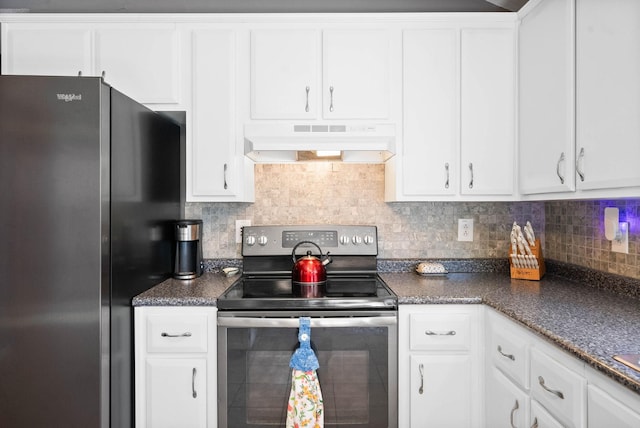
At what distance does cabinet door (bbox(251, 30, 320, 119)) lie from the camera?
222 cm

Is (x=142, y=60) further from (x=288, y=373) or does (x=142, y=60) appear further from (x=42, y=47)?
(x=288, y=373)

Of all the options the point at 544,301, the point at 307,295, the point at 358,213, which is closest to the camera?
the point at 544,301

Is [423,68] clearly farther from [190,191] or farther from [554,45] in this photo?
[190,191]

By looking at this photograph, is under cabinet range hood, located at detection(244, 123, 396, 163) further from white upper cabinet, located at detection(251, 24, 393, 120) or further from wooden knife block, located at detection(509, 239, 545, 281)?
wooden knife block, located at detection(509, 239, 545, 281)

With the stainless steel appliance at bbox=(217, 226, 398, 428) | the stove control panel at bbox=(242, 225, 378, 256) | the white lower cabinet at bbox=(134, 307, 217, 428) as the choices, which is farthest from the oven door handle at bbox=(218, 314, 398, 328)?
the stove control panel at bbox=(242, 225, 378, 256)

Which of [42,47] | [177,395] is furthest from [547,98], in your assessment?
[42,47]

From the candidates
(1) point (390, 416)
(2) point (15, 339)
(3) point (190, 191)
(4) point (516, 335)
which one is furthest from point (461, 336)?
(2) point (15, 339)

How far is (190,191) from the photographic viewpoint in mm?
2232

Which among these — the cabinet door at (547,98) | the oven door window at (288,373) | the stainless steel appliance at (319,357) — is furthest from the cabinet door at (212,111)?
the cabinet door at (547,98)

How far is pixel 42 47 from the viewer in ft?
7.25

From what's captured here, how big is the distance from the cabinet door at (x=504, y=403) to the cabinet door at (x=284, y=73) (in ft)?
4.99

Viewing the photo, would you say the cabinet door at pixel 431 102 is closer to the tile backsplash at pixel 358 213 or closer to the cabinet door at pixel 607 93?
the tile backsplash at pixel 358 213

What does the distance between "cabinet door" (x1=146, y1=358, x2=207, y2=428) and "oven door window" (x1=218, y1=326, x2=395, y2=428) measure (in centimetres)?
10

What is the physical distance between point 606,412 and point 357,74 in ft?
5.84
